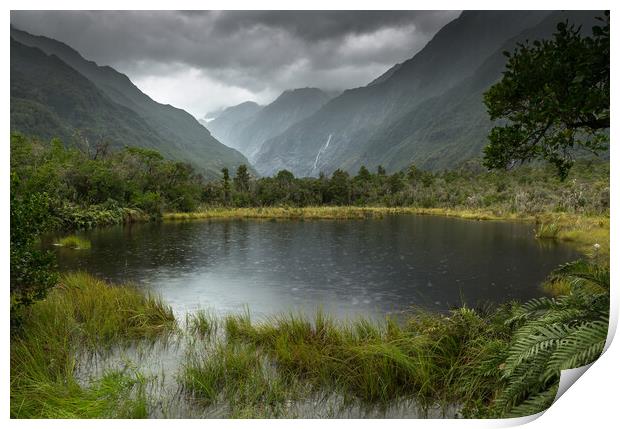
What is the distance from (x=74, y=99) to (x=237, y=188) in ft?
87.9

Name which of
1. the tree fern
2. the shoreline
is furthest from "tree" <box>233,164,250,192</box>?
the tree fern

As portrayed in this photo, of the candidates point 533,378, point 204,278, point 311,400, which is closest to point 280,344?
point 311,400

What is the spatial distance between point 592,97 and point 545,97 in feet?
1.37

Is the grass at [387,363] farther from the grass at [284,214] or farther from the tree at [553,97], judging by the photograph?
the grass at [284,214]

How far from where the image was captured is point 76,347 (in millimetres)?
4562

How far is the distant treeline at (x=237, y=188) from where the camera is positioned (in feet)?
60.8

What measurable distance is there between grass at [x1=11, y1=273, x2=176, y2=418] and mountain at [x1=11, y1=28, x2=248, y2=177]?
3.20 meters

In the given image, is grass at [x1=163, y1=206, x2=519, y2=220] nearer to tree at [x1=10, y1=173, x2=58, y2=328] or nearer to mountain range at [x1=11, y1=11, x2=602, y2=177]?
mountain range at [x1=11, y1=11, x2=602, y2=177]

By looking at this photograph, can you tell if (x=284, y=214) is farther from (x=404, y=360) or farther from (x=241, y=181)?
(x=404, y=360)

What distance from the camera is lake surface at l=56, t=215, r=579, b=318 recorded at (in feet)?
26.5

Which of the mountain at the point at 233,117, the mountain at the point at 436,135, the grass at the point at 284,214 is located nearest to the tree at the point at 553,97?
the mountain at the point at 233,117

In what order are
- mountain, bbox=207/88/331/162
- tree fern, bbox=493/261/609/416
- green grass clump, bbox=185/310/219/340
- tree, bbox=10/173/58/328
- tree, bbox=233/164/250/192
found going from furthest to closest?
tree, bbox=233/164/250/192, mountain, bbox=207/88/331/162, green grass clump, bbox=185/310/219/340, tree, bbox=10/173/58/328, tree fern, bbox=493/261/609/416

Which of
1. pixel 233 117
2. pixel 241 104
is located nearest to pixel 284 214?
pixel 233 117

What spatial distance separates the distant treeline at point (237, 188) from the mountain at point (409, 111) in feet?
17.8
